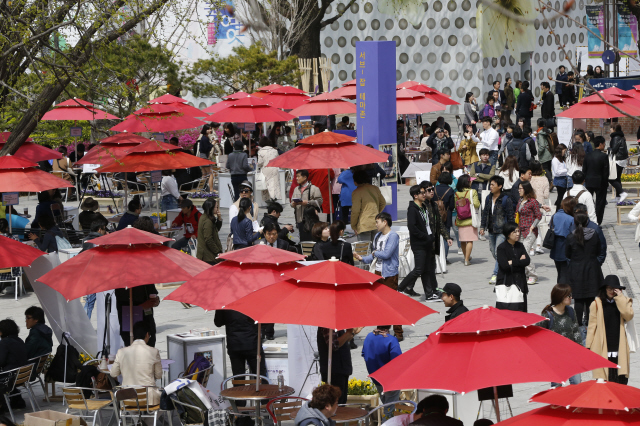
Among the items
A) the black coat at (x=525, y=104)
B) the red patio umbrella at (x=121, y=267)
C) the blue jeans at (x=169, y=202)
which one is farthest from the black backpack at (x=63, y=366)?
the black coat at (x=525, y=104)

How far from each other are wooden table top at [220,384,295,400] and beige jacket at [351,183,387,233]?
6.41 metres


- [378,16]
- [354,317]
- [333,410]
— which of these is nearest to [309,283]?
[354,317]

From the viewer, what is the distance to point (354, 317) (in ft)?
24.9

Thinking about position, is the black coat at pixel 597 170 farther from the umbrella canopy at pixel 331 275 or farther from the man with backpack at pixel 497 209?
the umbrella canopy at pixel 331 275

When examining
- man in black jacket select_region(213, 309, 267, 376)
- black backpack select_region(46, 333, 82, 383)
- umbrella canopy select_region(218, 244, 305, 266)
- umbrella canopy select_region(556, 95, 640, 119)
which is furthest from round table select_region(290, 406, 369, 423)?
umbrella canopy select_region(556, 95, 640, 119)

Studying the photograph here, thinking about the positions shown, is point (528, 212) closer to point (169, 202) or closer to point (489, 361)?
point (169, 202)

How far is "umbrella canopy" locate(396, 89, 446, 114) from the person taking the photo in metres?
24.2

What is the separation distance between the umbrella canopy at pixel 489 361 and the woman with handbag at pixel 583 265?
4843mm

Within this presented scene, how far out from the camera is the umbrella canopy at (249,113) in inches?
890

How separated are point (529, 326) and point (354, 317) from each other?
1.57m

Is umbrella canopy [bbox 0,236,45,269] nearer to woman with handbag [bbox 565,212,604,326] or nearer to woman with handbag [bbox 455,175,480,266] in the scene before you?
woman with handbag [bbox 565,212,604,326]

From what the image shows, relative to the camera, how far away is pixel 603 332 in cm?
949

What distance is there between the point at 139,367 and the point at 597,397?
547cm

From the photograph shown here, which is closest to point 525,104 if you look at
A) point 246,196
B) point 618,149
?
point 618,149
